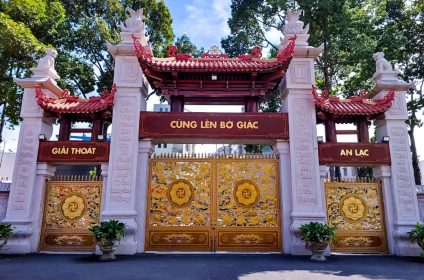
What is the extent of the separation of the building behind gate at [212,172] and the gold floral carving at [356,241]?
0.08 ft

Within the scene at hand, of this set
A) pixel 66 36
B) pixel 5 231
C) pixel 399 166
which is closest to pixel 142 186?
pixel 5 231

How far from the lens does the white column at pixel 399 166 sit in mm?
7316

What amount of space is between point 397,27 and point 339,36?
9.76ft

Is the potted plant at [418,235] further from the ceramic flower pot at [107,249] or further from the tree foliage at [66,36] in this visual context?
the tree foliage at [66,36]

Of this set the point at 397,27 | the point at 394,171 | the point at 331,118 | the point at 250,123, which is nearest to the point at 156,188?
the point at 250,123

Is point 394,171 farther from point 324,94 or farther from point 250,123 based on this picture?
point 250,123

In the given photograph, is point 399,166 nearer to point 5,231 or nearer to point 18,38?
point 5,231

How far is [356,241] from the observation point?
750 cm

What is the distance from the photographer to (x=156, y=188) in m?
7.80

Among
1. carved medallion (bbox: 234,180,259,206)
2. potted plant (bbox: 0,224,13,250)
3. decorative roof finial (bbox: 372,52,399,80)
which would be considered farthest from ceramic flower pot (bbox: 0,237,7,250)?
decorative roof finial (bbox: 372,52,399,80)

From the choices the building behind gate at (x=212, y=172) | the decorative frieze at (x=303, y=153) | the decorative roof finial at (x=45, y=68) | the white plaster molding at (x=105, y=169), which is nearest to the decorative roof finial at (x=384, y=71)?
the building behind gate at (x=212, y=172)

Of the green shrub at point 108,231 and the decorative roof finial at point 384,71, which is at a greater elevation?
the decorative roof finial at point 384,71

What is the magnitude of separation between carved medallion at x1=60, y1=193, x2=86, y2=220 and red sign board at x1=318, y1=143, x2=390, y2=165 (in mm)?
6119

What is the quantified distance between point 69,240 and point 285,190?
547cm
